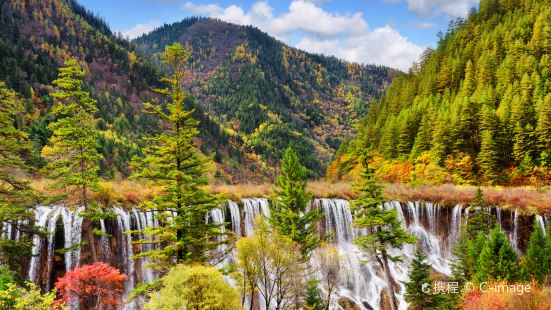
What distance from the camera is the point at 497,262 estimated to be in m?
24.6

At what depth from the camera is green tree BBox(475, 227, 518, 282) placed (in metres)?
24.1

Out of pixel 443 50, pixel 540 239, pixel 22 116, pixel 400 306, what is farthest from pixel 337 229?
pixel 443 50

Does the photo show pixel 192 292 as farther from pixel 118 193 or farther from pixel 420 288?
pixel 118 193

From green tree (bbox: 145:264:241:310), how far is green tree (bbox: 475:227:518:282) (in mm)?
16572

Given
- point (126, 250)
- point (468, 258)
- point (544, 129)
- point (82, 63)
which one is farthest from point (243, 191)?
point (82, 63)

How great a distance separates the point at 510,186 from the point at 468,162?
7032 mm

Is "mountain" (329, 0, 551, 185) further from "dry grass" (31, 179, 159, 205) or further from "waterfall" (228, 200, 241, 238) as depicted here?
"dry grass" (31, 179, 159, 205)

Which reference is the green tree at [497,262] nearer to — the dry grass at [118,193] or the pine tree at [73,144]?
the pine tree at [73,144]

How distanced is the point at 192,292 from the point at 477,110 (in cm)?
6196

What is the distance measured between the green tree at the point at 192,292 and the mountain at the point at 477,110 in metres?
48.5

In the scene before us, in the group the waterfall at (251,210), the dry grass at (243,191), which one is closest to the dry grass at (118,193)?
the dry grass at (243,191)

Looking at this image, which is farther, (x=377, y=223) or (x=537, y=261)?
(x=377, y=223)

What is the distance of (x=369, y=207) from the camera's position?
28.0 metres

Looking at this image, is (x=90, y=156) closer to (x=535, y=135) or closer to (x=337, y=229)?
(x=337, y=229)
